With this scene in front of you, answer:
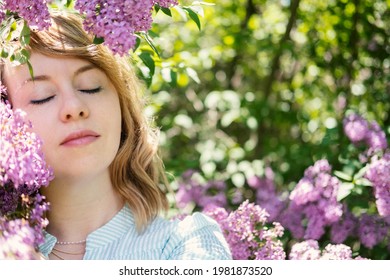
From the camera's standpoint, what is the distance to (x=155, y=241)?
79.6 inches

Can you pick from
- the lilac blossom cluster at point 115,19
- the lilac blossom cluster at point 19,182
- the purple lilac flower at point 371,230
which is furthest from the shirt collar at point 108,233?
the purple lilac flower at point 371,230

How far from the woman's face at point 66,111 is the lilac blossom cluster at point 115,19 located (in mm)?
293

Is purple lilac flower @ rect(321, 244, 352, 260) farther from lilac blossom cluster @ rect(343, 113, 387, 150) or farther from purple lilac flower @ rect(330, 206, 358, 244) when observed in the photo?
lilac blossom cluster @ rect(343, 113, 387, 150)

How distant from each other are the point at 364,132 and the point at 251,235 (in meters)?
0.74

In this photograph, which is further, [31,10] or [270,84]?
[270,84]

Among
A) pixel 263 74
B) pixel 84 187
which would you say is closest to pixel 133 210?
pixel 84 187

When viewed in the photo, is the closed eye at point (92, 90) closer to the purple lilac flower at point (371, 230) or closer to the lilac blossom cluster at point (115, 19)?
the lilac blossom cluster at point (115, 19)

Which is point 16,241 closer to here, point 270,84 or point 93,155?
point 93,155

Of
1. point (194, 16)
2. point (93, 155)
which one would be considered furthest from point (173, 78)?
point (93, 155)

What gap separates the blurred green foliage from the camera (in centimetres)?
324

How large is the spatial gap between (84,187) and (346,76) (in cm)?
205

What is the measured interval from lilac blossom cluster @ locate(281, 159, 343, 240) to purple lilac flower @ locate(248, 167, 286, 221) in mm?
168

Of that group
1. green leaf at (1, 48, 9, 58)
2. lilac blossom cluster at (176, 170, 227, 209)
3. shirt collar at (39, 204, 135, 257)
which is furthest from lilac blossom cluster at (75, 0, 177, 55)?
lilac blossom cluster at (176, 170, 227, 209)

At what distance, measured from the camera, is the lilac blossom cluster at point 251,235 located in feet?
6.79
